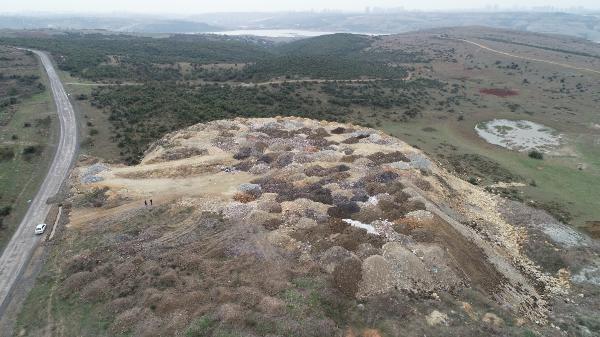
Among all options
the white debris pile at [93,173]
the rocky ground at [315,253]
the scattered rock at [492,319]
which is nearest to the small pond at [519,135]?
the rocky ground at [315,253]

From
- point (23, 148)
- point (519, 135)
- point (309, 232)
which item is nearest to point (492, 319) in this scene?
point (309, 232)

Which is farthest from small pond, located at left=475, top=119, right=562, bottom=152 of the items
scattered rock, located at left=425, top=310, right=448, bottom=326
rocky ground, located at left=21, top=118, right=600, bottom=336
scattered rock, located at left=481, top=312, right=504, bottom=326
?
scattered rock, located at left=425, top=310, right=448, bottom=326

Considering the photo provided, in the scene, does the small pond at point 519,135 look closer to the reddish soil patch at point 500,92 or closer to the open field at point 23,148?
the reddish soil patch at point 500,92

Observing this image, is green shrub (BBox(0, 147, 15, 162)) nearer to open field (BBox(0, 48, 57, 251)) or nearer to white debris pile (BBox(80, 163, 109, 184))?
open field (BBox(0, 48, 57, 251))

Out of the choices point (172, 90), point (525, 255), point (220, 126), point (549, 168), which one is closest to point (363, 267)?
point (525, 255)

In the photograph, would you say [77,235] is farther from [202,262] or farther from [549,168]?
[549,168]

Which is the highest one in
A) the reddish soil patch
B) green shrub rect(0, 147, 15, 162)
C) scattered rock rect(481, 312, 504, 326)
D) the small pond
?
green shrub rect(0, 147, 15, 162)
